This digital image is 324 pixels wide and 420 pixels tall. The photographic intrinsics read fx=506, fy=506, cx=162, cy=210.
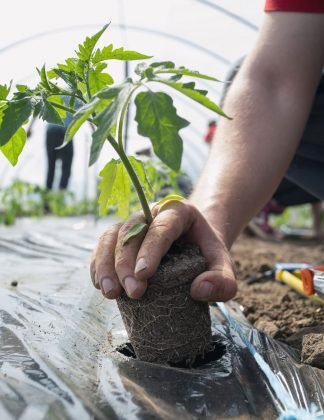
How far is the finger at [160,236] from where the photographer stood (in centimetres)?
101

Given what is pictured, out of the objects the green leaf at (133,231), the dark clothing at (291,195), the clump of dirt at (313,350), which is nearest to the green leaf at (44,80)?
the green leaf at (133,231)

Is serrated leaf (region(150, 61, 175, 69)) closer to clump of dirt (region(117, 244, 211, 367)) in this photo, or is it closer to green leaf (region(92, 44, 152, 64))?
green leaf (region(92, 44, 152, 64))

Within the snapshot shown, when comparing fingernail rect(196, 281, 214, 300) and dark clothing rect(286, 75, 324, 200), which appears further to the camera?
dark clothing rect(286, 75, 324, 200)

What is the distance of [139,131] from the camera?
2.81 ft

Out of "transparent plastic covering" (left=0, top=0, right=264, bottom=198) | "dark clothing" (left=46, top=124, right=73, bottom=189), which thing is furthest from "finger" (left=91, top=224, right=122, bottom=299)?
"transparent plastic covering" (left=0, top=0, right=264, bottom=198)

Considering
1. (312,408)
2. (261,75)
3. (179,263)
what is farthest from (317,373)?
(261,75)

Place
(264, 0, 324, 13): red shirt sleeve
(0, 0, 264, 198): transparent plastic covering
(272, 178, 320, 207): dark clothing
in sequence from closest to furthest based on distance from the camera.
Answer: (264, 0, 324, 13): red shirt sleeve
(272, 178, 320, 207): dark clothing
(0, 0, 264, 198): transparent plastic covering

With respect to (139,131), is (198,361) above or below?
below

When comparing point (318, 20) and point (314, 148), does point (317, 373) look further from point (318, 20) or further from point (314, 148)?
point (314, 148)

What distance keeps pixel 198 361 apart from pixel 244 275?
1440mm

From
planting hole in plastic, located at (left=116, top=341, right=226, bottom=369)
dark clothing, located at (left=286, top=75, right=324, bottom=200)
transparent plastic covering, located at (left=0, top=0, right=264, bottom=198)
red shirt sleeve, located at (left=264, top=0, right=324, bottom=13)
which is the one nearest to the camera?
planting hole in plastic, located at (left=116, top=341, right=226, bottom=369)

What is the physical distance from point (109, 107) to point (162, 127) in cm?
9

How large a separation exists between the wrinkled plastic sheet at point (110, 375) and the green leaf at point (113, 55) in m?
0.64

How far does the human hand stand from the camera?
1027 mm
